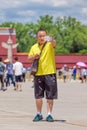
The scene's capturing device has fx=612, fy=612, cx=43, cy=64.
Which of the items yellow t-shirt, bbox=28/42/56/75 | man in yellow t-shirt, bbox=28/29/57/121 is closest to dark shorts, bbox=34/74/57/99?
man in yellow t-shirt, bbox=28/29/57/121

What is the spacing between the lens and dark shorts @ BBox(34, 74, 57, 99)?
42.0 ft

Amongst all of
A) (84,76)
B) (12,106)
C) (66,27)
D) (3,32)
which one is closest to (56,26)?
(66,27)

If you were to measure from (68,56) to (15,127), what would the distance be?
217 feet

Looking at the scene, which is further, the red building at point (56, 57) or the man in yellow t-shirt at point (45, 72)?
the red building at point (56, 57)

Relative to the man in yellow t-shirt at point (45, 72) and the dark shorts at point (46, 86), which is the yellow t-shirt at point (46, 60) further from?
the dark shorts at point (46, 86)

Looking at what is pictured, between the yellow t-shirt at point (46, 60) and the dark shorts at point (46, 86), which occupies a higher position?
the yellow t-shirt at point (46, 60)

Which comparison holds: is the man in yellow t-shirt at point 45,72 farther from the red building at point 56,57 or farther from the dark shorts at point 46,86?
the red building at point 56,57

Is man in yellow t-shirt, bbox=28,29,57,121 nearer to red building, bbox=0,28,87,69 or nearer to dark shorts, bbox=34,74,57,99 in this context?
dark shorts, bbox=34,74,57,99

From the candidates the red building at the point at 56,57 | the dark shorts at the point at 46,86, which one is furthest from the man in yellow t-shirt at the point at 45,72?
the red building at the point at 56,57

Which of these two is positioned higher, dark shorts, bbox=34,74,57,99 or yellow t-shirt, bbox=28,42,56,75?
yellow t-shirt, bbox=28,42,56,75

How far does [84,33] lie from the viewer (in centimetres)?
12725

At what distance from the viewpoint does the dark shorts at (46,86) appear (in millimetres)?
12805

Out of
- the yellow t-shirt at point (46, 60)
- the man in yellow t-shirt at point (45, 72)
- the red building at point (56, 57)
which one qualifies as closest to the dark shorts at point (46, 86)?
the man in yellow t-shirt at point (45, 72)

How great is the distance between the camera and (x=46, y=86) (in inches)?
507
